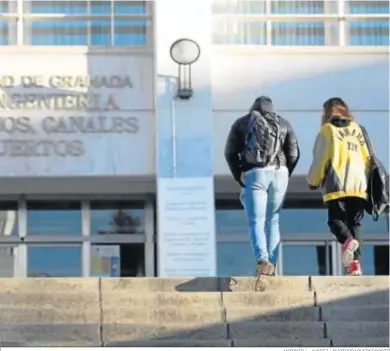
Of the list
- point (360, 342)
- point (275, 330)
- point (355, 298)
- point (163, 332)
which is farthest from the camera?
point (355, 298)

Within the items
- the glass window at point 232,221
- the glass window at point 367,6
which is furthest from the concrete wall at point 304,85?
the glass window at point 232,221

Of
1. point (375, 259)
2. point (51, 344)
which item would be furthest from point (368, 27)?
point (51, 344)

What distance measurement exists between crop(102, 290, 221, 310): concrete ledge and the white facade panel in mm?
5121

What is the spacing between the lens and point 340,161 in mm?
8852

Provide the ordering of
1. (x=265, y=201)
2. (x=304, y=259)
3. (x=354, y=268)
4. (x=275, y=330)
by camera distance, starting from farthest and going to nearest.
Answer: (x=304, y=259)
(x=354, y=268)
(x=265, y=201)
(x=275, y=330)

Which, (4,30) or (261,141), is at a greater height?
(4,30)

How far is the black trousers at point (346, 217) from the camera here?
870cm

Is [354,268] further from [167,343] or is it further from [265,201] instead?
[167,343]

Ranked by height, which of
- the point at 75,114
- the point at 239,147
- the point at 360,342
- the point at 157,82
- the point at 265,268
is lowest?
the point at 360,342

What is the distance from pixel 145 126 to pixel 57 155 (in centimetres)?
117

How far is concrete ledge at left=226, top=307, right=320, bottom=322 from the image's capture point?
25.3 ft

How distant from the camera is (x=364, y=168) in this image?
8.91 meters

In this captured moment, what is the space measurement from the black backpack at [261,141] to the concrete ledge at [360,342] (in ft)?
6.22

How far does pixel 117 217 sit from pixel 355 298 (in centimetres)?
690
